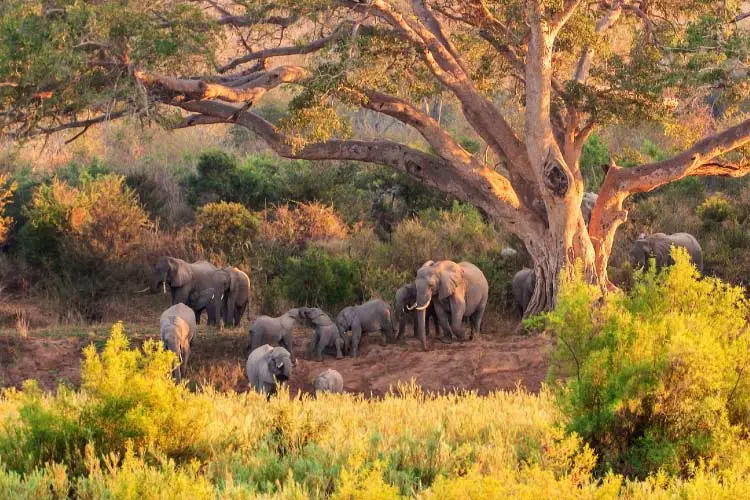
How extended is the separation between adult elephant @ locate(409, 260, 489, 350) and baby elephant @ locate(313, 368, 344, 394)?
9.28 ft

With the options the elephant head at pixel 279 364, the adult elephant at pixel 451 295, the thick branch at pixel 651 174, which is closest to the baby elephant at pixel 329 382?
the elephant head at pixel 279 364

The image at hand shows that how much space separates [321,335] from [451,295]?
6.96ft

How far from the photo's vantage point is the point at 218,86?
16469 millimetres

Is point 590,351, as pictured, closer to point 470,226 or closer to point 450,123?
point 470,226

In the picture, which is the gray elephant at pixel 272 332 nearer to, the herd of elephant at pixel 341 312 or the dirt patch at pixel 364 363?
the herd of elephant at pixel 341 312

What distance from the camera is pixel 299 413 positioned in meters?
10.2

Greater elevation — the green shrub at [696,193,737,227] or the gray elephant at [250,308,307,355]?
the green shrub at [696,193,737,227]

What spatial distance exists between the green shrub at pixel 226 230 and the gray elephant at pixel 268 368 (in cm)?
837

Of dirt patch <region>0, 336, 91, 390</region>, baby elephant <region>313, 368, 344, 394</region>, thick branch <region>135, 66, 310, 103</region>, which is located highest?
thick branch <region>135, 66, 310, 103</region>

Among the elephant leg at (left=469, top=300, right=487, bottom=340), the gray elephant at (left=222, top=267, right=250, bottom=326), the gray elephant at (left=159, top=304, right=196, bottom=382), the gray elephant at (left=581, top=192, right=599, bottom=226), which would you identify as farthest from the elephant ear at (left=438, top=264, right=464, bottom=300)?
the gray elephant at (left=159, top=304, right=196, bottom=382)

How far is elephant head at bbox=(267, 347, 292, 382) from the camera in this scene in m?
14.2

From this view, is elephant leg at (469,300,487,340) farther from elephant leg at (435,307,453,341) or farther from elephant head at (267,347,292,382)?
elephant head at (267,347,292,382)

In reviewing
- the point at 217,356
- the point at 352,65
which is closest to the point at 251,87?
the point at 352,65

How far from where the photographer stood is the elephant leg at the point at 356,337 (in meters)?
17.4
